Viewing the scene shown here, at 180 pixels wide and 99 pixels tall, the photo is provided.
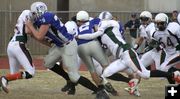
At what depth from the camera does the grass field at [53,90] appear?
34.7 ft

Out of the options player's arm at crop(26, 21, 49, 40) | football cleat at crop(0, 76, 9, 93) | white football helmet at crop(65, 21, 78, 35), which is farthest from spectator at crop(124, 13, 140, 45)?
player's arm at crop(26, 21, 49, 40)

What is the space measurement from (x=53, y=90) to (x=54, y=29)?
209cm

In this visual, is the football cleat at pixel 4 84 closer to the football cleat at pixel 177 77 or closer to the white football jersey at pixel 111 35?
the white football jersey at pixel 111 35

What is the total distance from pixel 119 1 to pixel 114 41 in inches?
581

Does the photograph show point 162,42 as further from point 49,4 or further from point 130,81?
point 49,4

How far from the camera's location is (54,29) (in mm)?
9883

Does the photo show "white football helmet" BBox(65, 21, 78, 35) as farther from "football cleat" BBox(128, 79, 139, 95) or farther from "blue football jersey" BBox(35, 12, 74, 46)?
"football cleat" BBox(128, 79, 139, 95)

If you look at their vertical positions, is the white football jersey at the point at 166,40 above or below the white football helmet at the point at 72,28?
below

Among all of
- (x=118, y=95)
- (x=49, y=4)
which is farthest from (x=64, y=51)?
(x=49, y=4)

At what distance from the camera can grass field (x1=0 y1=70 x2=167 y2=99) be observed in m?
10.6

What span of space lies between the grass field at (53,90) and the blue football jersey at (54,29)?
108cm

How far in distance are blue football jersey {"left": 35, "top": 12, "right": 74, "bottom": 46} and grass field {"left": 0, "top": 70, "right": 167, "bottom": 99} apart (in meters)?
1.08

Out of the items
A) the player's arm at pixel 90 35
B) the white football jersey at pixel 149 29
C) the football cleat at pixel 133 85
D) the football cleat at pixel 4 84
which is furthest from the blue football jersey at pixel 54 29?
the white football jersey at pixel 149 29

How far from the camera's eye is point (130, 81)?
1100cm
